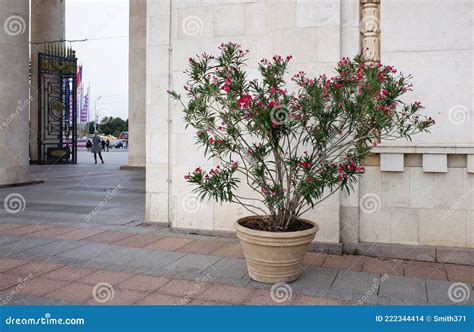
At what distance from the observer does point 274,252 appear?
5.02 m

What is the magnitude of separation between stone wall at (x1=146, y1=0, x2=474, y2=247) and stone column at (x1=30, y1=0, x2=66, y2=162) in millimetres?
20260

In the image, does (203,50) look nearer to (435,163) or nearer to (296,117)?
(296,117)

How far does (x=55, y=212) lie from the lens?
9781 mm

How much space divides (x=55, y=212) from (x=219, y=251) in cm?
506
